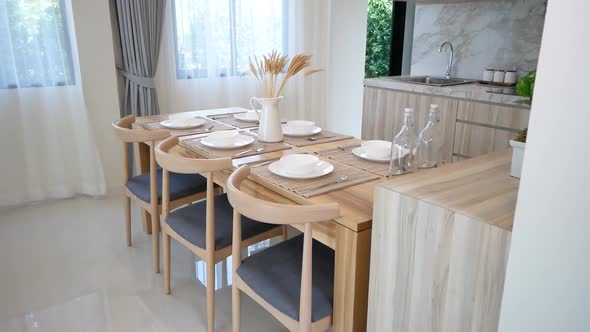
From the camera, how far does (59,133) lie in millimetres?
3410

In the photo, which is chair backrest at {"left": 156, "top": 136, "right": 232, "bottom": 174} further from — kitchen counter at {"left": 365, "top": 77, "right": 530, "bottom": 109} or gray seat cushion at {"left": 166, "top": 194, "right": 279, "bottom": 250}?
kitchen counter at {"left": 365, "top": 77, "right": 530, "bottom": 109}

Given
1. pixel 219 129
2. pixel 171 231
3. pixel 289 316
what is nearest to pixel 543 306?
pixel 289 316

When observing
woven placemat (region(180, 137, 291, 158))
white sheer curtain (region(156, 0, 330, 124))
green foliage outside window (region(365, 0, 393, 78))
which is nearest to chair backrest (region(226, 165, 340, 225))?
woven placemat (region(180, 137, 291, 158))

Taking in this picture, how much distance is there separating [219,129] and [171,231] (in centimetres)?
72

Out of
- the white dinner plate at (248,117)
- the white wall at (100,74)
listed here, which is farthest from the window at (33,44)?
the white dinner plate at (248,117)

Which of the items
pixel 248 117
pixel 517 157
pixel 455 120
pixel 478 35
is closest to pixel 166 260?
pixel 248 117

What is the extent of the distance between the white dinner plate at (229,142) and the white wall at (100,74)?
159 centimetres

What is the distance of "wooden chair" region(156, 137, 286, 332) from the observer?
1.87m

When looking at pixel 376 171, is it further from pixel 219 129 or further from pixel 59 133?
pixel 59 133

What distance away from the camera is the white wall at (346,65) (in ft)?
15.4

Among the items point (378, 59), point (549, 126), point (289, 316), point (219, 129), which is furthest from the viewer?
point (378, 59)

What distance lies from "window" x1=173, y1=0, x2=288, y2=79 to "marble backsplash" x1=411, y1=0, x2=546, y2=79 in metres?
1.35

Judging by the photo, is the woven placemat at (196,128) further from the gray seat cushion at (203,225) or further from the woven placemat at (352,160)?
the woven placemat at (352,160)

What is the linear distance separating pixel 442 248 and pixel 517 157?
0.37 meters
